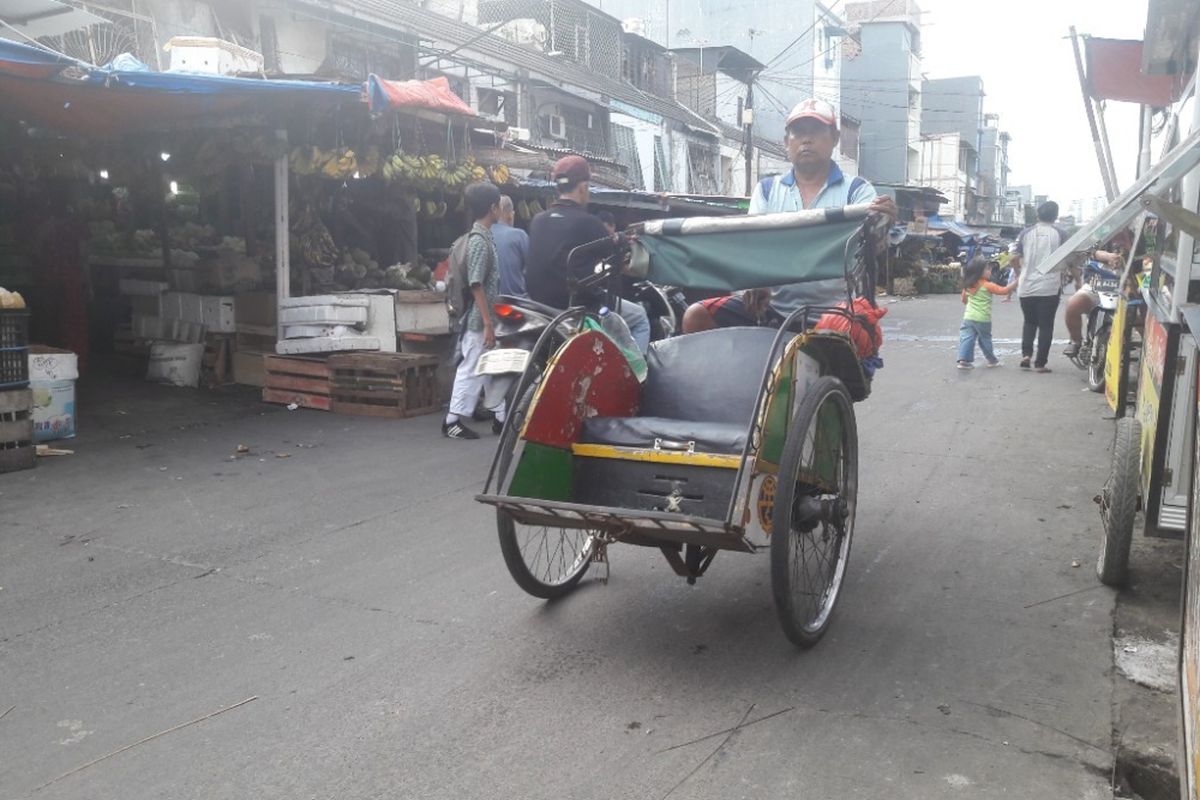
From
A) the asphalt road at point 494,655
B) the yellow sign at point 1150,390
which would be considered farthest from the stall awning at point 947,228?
the yellow sign at point 1150,390

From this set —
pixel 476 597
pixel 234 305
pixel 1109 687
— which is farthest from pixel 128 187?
pixel 1109 687

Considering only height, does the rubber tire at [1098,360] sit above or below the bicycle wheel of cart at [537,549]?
above

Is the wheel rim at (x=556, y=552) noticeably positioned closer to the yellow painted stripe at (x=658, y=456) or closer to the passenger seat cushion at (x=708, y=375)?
the yellow painted stripe at (x=658, y=456)

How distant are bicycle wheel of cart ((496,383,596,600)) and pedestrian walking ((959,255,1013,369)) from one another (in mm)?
8567

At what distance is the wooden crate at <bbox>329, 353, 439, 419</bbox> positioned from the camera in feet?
29.7

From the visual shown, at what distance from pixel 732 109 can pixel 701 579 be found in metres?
36.1

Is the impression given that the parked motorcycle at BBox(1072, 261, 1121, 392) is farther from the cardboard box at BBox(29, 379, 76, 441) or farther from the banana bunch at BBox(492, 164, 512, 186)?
the cardboard box at BBox(29, 379, 76, 441)

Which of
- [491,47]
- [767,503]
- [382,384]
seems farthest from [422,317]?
[491,47]

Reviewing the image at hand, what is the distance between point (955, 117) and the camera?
69.2 metres

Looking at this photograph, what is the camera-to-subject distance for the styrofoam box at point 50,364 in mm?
7387

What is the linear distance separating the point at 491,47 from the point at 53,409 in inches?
635

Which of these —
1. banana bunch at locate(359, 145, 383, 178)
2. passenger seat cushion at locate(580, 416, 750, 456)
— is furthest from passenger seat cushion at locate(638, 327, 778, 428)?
banana bunch at locate(359, 145, 383, 178)

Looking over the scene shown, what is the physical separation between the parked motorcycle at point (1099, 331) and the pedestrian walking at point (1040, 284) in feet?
1.42

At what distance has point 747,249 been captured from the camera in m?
4.22
